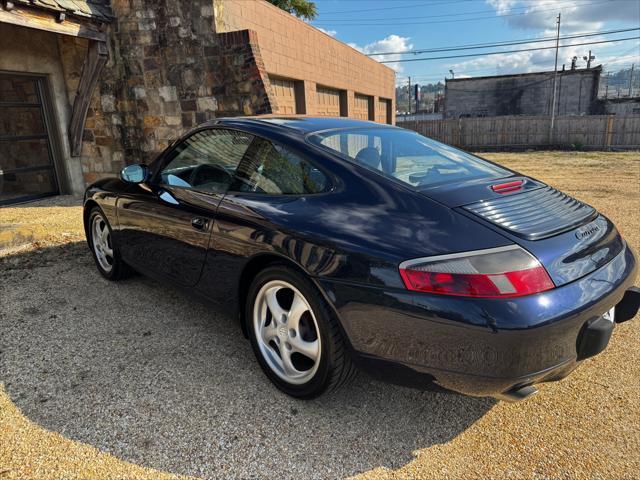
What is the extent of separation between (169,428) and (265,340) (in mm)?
665

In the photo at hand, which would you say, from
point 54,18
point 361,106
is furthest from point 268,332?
point 361,106

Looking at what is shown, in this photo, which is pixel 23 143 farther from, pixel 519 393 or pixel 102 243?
pixel 519 393

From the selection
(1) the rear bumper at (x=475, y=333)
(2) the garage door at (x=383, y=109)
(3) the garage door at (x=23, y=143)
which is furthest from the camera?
(2) the garage door at (x=383, y=109)

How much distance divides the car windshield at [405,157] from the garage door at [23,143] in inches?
307

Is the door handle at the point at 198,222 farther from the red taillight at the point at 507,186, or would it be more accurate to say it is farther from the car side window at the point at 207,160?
the red taillight at the point at 507,186

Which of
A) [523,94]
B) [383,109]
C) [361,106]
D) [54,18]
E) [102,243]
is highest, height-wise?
[54,18]

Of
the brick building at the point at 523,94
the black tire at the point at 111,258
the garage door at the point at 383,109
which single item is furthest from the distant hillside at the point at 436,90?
the black tire at the point at 111,258

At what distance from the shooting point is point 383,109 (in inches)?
856

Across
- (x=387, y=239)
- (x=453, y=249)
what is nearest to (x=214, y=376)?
(x=387, y=239)

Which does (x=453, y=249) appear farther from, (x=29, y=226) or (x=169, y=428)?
(x=29, y=226)

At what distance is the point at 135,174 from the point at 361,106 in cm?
1591

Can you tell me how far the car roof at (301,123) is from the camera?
9.49ft

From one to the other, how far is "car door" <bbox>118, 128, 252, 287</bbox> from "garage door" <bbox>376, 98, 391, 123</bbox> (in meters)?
17.9

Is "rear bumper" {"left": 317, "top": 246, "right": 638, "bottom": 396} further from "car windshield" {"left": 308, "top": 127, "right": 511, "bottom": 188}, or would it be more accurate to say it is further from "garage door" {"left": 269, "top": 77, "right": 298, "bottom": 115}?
"garage door" {"left": 269, "top": 77, "right": 298, "bottom": 115}
